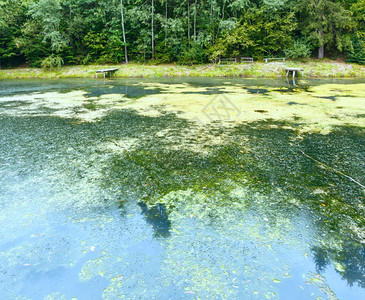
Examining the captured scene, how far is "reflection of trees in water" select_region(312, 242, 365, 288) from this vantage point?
2385 mm

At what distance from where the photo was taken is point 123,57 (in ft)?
80.9

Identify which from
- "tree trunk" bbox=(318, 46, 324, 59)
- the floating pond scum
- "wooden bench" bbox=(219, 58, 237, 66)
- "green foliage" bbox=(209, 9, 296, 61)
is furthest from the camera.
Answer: "tree trunk" bbox=(318, 46, 324, 59)

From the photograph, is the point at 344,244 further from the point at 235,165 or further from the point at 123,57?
the point at 123,57

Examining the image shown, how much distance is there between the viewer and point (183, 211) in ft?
11.1

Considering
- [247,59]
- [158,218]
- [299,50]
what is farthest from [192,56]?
[158,218]

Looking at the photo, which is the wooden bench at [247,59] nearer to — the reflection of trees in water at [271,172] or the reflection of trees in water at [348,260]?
the reflection of trees in water at [271,172]

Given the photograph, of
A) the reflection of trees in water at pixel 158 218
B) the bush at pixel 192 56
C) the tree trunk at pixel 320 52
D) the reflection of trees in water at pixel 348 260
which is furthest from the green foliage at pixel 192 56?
the reflection of trees in water at pixel 348 260

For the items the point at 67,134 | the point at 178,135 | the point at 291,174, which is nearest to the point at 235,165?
the point at 291,174

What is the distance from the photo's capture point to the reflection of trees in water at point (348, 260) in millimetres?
2385

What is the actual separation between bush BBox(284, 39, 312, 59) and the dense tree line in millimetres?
31

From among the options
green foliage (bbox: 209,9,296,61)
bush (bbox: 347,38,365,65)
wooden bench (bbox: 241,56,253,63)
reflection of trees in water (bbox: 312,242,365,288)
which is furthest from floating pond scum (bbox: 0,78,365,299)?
bush (bbox: 347,38,365,65)

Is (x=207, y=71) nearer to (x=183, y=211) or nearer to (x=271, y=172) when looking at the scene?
(x=271, y=172)

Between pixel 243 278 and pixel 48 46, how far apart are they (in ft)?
91.1

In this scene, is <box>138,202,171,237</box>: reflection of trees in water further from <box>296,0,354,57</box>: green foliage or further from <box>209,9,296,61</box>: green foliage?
<box>296,0,354,57</box>: green foliage
